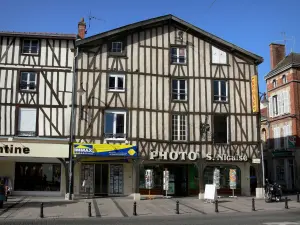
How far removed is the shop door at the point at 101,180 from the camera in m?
19.6

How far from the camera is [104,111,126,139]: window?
62.4ft

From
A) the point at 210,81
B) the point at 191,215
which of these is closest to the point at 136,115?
the point at 210,81

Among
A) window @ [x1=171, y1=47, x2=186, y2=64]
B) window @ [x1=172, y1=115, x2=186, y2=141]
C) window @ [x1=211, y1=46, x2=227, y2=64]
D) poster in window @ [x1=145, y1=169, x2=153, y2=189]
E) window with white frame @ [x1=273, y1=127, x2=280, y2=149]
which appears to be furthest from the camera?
window with white frame @ [x1=273, y1=127, x2=280, y2=149]

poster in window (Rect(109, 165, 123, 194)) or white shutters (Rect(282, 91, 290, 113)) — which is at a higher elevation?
white shutters (Rect(282, 91, 290, 113))

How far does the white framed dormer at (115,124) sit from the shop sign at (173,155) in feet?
5.97

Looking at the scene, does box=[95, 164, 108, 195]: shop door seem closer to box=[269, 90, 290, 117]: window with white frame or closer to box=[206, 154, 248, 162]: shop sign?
box=[206, 154, 248, 162]: shop sign

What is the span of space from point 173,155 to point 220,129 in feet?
10.6

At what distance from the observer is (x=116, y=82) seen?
19.5 metres

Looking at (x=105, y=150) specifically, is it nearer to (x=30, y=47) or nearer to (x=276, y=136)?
(x=30, y=47)

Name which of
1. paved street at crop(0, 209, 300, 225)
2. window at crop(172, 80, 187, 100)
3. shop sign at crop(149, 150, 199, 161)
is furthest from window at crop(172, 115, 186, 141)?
paved street at crop(0, 209, 300, 225)

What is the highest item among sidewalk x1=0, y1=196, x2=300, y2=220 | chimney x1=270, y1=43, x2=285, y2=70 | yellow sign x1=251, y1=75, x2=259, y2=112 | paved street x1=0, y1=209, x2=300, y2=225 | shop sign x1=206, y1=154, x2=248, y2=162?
chimney x1=270, y1=43, x2=285, y2=70

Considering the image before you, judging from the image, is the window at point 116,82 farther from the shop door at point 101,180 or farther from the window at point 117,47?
the shop door at point 101,180

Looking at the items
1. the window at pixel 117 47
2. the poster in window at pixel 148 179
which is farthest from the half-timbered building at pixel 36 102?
the poster in window at pixel 148 179

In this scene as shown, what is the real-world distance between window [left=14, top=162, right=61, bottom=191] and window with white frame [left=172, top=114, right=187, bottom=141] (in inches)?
258
